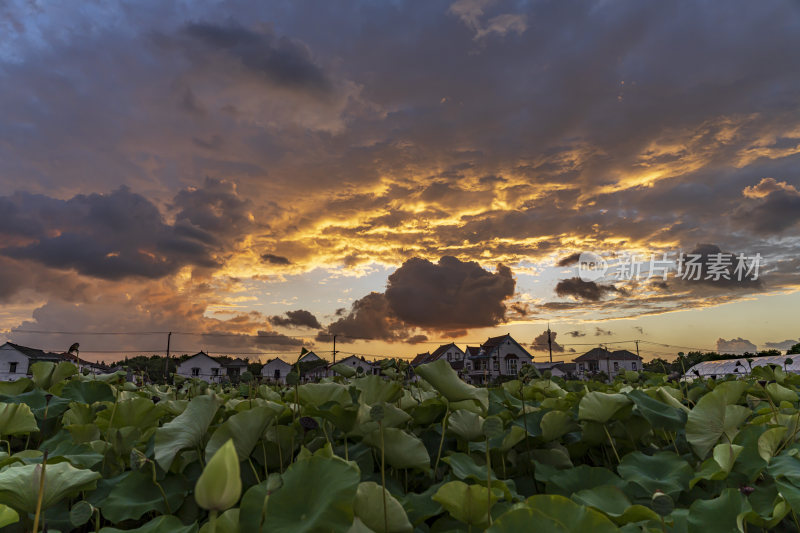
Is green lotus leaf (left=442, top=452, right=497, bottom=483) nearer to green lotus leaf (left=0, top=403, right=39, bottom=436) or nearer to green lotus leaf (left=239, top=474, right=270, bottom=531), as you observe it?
green lotus leaf (left=239, top=474, right=270, bottom=531)

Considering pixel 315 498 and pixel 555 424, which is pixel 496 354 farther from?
pixel 315 498

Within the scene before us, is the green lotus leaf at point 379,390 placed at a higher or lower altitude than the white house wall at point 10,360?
higher

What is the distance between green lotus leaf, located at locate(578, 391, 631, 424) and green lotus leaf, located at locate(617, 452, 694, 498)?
0.51 ft

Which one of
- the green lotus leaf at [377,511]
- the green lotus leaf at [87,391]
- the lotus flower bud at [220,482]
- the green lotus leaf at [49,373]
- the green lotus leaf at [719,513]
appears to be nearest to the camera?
the lotus flower bud at [220,482]

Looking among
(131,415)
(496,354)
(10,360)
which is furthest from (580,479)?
(496,354)

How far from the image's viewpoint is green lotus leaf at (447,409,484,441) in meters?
1.60

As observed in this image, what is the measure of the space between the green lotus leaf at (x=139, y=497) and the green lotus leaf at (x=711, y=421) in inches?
67.7

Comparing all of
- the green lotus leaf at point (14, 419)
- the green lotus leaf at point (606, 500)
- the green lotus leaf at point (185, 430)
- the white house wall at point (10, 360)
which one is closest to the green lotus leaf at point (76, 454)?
the green lotus leaf at point (14, 419)

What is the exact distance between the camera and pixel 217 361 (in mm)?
58219

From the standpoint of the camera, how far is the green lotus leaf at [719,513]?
45.7 inches

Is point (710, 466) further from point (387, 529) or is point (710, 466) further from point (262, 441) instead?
point (262, 441)

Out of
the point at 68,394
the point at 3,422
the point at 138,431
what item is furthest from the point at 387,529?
the point at 68,394

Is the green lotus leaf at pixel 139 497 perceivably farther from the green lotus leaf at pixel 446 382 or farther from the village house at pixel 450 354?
the village house at pixel 450 354

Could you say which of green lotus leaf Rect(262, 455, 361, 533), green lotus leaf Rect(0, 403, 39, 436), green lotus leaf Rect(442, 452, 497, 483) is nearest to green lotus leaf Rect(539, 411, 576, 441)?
green lotus leaf Rect(442, 452, 497, 483)
